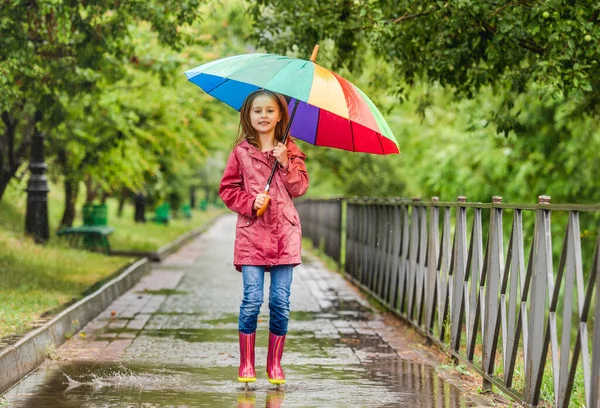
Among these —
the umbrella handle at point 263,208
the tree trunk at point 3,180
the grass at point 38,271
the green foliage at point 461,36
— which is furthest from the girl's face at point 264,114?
the tree trunk at point 3,180

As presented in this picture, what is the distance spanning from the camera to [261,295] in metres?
6.84

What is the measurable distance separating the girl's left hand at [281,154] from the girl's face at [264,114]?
18cm

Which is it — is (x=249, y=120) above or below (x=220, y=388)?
above

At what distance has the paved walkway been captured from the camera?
654 centimetres

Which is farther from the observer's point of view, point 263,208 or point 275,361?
point 275,361

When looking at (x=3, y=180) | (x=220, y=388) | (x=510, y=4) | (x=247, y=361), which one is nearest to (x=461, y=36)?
(x=510, y=4)

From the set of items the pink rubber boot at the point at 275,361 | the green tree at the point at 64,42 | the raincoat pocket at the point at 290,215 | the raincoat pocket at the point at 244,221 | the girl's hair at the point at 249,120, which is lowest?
the pink rubber boot at the point at 275,361

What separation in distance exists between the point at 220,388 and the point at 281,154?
1632 mm

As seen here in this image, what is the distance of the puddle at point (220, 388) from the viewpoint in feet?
21.0

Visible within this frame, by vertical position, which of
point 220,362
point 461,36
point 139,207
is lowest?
point 220,362

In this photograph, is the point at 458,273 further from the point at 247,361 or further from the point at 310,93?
the point at 310,93

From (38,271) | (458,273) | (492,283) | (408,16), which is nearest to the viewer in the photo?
(492,283)

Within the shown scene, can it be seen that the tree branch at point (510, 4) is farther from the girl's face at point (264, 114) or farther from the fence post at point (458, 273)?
the girl's face at point (264, 114)

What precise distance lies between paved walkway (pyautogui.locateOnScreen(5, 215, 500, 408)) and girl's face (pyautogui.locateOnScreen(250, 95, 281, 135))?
1748 millimetres
